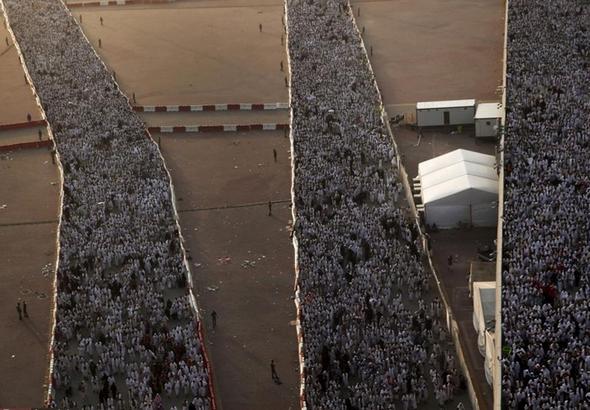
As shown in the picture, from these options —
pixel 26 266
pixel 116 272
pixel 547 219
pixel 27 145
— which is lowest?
pixel 26 266

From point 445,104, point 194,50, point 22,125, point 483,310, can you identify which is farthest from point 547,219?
point 194,50

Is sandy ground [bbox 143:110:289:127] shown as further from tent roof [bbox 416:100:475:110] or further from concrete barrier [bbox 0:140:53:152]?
tent roof [bbox 416:100:475:110]

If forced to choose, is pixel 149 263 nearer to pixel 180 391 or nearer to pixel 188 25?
pixel 180 391

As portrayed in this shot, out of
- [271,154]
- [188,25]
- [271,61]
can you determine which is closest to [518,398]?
[271,154]

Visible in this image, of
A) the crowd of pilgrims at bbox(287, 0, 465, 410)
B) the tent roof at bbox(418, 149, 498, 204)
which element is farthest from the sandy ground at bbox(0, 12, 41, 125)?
the tent roof at bbox(418, 149, 498, 204)

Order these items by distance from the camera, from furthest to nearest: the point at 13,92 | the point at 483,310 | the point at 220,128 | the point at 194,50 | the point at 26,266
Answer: the point at 194,50 → the point at 13,92 → the point at 220,128 → the point at 26,266 → the point at 483,310

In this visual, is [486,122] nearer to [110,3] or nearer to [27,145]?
[27,145]

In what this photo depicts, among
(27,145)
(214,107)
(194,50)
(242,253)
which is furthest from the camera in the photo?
Answer: (194,50)
